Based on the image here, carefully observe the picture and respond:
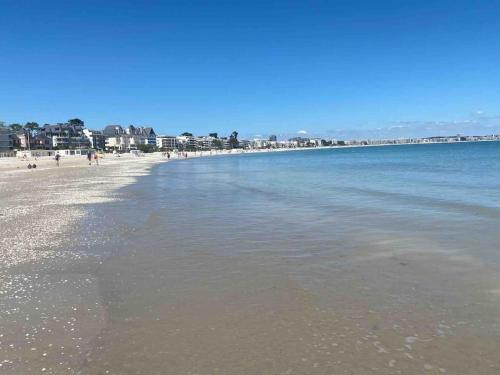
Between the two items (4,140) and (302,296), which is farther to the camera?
(4,140)

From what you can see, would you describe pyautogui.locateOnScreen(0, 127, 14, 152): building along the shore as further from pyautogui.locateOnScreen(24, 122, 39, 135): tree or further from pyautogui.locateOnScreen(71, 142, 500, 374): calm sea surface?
pyautogui.locateOnScreen(71, 142, 500, 374): calm sea surface

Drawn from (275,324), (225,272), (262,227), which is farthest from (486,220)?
(275,324)

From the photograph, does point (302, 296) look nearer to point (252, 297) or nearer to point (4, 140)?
point (252, 297)

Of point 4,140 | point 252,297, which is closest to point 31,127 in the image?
point 4,140

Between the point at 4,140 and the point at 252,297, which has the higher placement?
the point at 4,140

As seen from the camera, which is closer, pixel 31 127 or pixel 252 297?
pixel 252 297

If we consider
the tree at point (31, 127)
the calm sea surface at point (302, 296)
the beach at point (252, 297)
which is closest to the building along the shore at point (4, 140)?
the tree at point (31, 127)

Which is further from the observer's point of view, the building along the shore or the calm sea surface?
the building along the shore

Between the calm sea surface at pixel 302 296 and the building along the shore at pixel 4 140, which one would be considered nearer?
the calm sea surface at pixel 302 296

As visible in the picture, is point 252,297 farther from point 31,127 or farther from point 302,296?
point 31,127

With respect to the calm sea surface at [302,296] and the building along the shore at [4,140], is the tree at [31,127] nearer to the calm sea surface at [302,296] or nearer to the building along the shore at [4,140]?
the building along the shore at [4,140]

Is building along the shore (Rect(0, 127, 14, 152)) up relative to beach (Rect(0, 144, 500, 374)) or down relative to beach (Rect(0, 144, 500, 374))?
up

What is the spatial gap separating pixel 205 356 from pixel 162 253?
15.0 feet

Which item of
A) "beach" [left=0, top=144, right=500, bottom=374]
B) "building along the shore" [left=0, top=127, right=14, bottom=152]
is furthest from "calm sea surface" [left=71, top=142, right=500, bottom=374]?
"building along the shore" [left=0, top=127, right=14, bottom=152]
